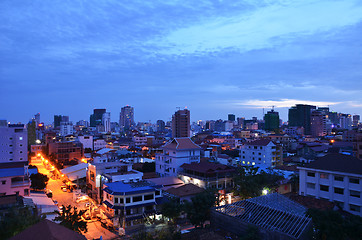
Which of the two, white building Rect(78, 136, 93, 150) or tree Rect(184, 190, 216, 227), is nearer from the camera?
Answer: tree Rect(184, 190, 216, 227)

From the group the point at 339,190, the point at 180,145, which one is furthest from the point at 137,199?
the point at 339,190

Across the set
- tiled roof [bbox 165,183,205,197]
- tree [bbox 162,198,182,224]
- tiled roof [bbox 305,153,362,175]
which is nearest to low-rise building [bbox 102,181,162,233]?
tiled roof [bbox 165,183,205,197]

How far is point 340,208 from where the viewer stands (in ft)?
79.3

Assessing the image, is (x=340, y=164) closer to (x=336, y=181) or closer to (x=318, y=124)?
(x=336, y=181)

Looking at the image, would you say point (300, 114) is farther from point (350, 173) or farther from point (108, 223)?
point (108, 223)

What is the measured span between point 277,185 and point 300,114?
16404cm

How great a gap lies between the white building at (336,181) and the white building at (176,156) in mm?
15762

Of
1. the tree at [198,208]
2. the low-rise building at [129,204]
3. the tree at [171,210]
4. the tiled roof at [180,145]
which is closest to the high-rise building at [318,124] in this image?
the tiled roof at [180,145]

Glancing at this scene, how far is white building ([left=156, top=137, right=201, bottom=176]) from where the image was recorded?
37.4 m

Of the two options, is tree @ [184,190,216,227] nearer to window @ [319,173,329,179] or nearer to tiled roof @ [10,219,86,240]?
tiled roof @ [10,219,86,240]

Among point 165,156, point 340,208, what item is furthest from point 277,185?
point 165,156

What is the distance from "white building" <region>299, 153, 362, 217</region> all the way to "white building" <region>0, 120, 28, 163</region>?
48.6m

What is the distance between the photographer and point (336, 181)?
997 inches

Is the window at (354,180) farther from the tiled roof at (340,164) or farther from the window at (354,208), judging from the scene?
the window at (354,208)
